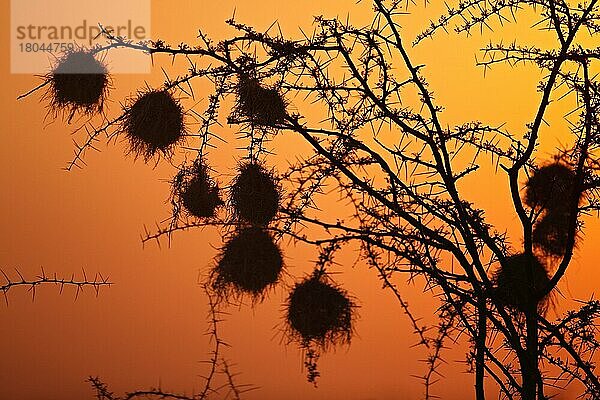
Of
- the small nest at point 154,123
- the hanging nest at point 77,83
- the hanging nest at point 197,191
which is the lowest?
the hanging nest at point 197,191

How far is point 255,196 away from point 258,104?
0.07 m

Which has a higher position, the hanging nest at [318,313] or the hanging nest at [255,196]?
the hanging nest at [255,196]

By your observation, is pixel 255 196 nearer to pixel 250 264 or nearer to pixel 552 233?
pixel 250 264

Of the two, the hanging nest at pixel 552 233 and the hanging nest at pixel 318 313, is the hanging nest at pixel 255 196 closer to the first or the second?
the hanging nest at pixel 318 313

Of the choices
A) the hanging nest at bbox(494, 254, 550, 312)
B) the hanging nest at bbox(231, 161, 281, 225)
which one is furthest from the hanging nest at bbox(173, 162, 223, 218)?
the hanging nest at bbox(494, 254, 550, 312)

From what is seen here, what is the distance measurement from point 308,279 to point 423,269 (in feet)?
0.47

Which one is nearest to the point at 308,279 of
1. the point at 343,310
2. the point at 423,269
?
the point at 343,310

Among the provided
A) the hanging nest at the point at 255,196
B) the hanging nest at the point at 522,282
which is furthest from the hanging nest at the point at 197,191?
the hanging nest at the point at 522,282

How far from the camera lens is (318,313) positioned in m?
0.67

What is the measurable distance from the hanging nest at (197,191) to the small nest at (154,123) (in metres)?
0.03

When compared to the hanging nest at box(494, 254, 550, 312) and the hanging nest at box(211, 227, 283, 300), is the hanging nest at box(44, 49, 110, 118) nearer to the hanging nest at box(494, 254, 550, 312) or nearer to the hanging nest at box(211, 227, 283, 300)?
the hanging nest at box(211, 227, 283, 300)

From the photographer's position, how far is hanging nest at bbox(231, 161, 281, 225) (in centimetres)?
73

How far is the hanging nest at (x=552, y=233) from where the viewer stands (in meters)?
0.86

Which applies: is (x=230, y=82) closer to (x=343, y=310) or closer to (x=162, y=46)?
(x=162, y=46)
